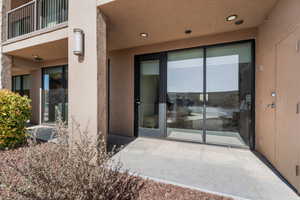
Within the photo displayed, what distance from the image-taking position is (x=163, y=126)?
4.62 metres

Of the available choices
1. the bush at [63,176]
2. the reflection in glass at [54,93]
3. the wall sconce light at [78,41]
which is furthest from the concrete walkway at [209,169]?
the reflection in glass at [54,93]

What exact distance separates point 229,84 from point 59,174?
3933 millimetres

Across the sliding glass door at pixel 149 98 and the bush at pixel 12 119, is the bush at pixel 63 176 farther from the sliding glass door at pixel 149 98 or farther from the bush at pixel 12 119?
the sliding glass door at pixel 149 98

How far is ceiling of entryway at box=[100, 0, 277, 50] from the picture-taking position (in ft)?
8.75

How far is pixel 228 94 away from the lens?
3.92m

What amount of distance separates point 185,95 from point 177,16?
6.80 ft

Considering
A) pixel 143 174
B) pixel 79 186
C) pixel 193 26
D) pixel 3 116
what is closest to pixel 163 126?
pixel 143 174

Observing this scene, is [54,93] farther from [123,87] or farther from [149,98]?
[149,98]

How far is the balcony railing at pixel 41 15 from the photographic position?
5047mm

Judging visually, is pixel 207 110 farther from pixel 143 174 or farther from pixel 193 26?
pixel 143 174

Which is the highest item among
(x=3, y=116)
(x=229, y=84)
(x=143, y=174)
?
(x=229, y=84)

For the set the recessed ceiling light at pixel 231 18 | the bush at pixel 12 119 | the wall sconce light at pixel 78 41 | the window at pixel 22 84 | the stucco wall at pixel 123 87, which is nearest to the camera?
the wall sconce light at pixel 78 41

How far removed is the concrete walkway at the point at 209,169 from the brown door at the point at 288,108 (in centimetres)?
28

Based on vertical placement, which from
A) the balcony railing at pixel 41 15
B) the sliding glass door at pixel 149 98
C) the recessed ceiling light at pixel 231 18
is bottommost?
the sliding glass door at pixel 149 98
